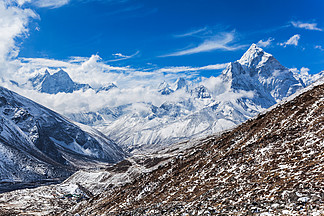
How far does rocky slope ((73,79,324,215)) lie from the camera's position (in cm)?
1997

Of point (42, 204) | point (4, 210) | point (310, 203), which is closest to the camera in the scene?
point (310, 203)

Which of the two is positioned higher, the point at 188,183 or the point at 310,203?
the point at 310,203

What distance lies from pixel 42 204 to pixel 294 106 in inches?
4787

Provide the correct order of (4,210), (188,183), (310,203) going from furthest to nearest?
(4,210) → (188,183) → (310,203)

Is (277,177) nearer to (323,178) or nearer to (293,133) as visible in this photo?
(323,178)

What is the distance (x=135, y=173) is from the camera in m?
156

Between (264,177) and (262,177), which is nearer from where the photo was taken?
(264,177)

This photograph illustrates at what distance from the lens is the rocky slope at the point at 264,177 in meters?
20.0

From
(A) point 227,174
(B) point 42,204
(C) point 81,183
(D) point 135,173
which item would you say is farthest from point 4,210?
(A) point 227,174

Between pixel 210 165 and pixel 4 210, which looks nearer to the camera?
pixel 210 165

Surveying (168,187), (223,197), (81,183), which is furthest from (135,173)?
(223,197)

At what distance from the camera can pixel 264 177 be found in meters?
27.5

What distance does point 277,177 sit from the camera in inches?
1005

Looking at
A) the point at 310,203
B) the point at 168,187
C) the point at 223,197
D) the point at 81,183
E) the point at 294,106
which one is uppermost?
the point at 294,106
